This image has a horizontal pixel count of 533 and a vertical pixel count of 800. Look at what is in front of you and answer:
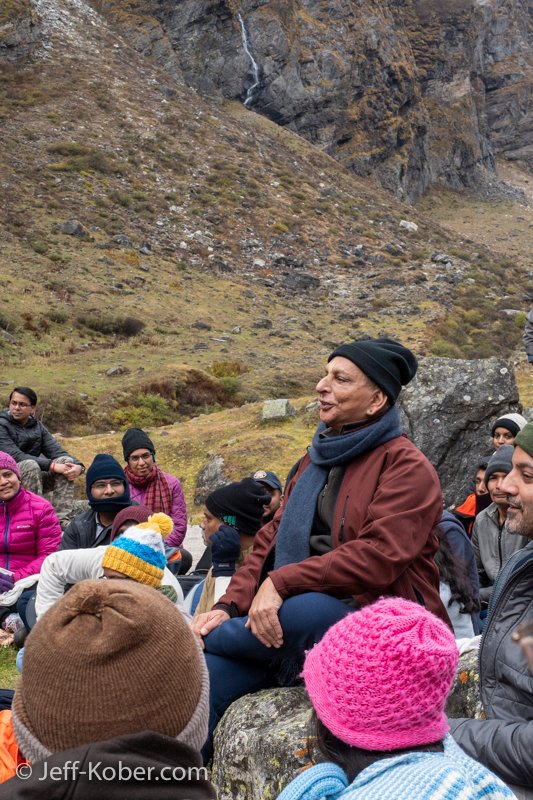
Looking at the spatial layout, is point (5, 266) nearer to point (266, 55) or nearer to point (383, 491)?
point (383, 491)

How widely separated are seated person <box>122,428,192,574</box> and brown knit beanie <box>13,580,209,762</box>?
512 centimetres

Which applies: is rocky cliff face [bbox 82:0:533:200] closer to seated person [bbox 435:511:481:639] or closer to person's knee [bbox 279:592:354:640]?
seated person [bbox 435:511:481:639]

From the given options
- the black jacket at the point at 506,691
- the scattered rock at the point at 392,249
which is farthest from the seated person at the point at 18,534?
the scattered rock at the point at 392,249

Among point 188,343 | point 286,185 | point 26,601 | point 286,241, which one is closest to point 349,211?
point 286,185

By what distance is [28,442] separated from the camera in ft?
28.7

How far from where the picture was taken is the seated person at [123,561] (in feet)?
11.3

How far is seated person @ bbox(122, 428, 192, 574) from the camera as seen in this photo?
689cm

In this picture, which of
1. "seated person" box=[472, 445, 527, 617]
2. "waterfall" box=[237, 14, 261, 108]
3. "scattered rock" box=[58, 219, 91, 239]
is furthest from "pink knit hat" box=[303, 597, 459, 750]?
"waterfall" box=[237, 14, 261, 108]

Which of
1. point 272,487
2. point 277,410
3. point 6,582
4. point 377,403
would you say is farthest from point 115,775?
point 277,410

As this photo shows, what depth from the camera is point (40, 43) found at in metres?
49.0

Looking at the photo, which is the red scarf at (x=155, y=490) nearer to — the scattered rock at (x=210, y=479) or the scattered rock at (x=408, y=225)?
the scattered rock at (x=210, y=479)

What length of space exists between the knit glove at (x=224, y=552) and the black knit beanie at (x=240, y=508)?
489 mm

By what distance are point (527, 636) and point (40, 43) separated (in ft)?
176

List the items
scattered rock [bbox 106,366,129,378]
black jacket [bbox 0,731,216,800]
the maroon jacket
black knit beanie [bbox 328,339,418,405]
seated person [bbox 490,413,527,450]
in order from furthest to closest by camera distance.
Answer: scattered rock [bbox 106,366,129,378], seated person [bbox 490,413,527,450], black knit beanie [bbox 328,339,418,405], the maroon jacket, black jacket [bbox 0,731,216,800]
